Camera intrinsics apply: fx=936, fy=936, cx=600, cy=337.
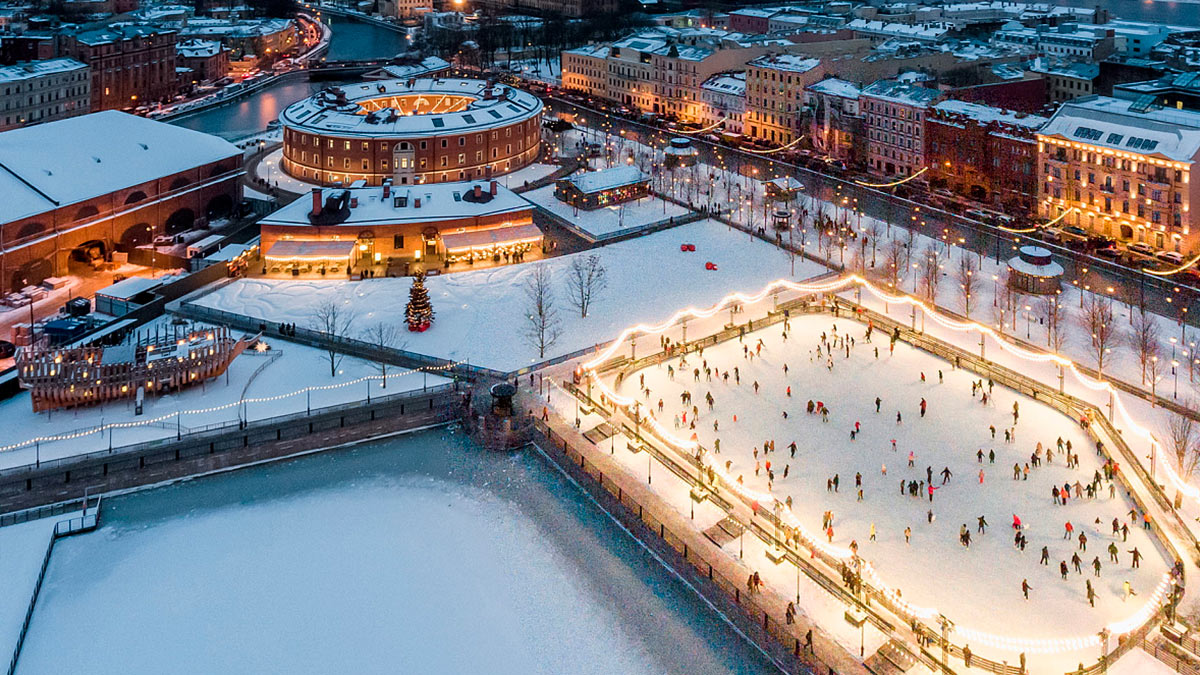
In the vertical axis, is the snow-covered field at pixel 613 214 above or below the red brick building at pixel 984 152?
below

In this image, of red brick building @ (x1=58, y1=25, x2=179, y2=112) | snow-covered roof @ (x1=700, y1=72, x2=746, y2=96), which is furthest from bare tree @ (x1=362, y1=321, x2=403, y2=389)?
red brick building @ (x1=58, y1=25, x2=179, y2=112)

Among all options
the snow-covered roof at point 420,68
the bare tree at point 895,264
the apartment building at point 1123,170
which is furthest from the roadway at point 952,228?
the snow-covered roof at point 420,68

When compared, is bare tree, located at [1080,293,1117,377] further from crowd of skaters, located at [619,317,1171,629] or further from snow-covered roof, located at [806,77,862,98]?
snow-covered roof, located at [806,77,862,98]

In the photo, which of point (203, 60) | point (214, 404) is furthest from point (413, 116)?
point (203, 60)

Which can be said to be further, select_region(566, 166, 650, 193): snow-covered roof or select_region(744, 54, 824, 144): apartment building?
select_region(744, 54, 824, 144): apartment building

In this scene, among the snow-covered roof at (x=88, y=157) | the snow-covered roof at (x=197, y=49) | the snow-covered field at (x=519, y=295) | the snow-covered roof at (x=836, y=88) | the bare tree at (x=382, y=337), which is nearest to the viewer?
the bare tree at (x=382, y=337)

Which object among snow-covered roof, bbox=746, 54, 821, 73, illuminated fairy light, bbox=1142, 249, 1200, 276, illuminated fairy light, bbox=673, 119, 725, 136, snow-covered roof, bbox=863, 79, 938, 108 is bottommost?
illuminated fairy light, bbox=1142, 249, 1200, 276

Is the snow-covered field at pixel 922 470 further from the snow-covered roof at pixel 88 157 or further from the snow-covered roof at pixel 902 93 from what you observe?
the snow-covered roof at pixel 88 157
